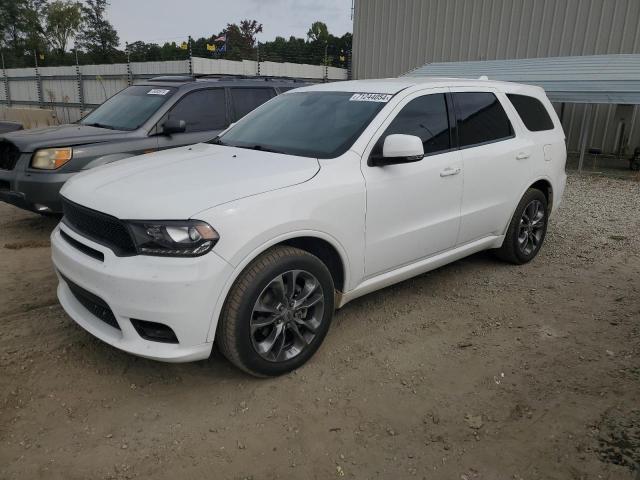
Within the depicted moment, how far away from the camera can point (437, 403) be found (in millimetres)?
2846

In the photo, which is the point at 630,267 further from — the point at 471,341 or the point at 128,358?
the point at 128,358

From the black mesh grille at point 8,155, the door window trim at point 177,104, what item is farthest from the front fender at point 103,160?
the black mesh grille at point 8,155

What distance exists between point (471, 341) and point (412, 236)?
2.83 ft

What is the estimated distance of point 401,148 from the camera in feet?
10.4

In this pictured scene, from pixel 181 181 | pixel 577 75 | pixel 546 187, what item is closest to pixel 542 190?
pixel 546 187

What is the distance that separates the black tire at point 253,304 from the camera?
8.87 feet

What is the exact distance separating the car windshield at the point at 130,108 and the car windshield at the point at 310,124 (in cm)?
240

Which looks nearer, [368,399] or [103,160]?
[368,399]

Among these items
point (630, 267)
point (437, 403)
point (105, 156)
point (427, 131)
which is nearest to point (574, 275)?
point (630, 267)

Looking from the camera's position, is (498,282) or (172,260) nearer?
(172,260)

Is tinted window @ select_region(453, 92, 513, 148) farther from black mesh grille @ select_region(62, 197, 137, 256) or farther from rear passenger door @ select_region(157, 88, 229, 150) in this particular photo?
rear passenger door @ select_region(157, 88, 229, 150)

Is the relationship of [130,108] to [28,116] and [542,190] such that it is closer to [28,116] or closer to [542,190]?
[542,190]

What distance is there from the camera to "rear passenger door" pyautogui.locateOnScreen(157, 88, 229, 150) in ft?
19.8

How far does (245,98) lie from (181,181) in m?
4.14
